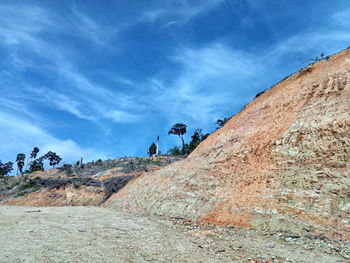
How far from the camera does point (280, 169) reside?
12547 millimetres

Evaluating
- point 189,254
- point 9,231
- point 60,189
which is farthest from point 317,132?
point 60,189

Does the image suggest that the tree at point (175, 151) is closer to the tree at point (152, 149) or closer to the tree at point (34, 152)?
the tree at point (152, 149)

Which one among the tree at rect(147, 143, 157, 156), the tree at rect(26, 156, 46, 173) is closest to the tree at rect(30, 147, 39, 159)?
the tree at rect(26, 156, 46, 173)

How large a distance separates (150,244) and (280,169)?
6452 mm

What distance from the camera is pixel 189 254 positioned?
8297 millimetres

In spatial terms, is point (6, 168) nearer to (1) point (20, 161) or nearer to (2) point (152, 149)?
(1) point (20, 161)

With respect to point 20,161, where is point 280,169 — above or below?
below

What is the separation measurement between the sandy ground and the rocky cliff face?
1084 millimetres

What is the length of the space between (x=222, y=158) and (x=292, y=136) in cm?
407

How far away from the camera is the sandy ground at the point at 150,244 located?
774 cm

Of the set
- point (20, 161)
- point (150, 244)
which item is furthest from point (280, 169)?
point (20, 161)

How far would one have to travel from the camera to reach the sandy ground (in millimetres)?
7738

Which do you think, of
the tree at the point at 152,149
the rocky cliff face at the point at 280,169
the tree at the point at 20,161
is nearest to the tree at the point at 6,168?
the tree at the point at 20,161

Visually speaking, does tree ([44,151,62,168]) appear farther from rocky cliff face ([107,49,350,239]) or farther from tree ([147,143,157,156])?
rocky cliff face ([107,49,350,239])
